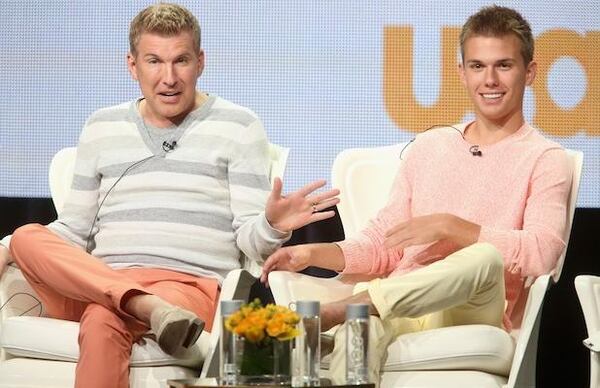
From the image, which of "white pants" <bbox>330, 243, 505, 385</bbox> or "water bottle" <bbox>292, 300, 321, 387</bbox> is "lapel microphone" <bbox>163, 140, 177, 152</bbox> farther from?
"water bottle" <bbox>292, 300, 321, 387</bbox>

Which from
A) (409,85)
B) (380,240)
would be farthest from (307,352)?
(409,85)

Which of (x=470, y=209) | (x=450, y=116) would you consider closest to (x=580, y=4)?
(x=450, y=116)

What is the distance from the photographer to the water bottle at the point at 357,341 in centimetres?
317

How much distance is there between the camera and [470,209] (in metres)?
3.96

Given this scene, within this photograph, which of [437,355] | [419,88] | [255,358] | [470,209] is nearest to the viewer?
[255,358]

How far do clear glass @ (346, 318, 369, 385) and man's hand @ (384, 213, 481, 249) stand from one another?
1.96 ft

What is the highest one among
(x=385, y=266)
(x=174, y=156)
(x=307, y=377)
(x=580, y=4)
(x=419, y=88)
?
(x=580, y=4)

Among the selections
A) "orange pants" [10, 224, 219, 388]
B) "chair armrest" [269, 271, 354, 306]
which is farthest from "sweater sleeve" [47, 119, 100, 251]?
"chair armrest" [269, 271, 354, 306]

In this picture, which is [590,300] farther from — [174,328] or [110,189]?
[110,189]

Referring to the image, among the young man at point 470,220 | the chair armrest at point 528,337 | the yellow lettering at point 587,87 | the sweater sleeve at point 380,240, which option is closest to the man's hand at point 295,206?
the young man at point 470,220

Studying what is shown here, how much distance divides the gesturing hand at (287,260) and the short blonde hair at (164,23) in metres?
0.78

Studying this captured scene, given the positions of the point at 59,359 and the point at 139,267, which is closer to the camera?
the point at 59,359

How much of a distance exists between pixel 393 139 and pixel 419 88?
0.72 ft

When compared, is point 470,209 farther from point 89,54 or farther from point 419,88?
point 89,54
